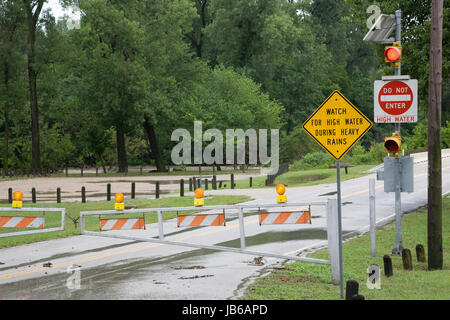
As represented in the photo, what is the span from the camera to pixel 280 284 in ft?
32.6

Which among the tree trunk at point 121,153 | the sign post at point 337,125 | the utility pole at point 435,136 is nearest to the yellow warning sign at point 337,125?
the sign post at point 337,125

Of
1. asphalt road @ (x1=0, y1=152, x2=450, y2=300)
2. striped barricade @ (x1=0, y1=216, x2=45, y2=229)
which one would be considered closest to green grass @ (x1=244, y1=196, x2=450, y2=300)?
asphalt road @ (x1=0, y1=152, x2=450, y2=300)

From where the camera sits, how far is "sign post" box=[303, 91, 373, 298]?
31.0 feet

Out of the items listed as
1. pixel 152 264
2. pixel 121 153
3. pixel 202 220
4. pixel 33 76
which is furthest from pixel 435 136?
pixel 33 76

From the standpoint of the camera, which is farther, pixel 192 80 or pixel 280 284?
pixel 192 80

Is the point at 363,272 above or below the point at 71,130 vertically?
below

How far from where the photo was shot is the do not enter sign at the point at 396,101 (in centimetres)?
1257

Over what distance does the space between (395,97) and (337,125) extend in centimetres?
361

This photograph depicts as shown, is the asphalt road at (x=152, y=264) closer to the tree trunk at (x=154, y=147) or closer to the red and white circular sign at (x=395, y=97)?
the red and white circular sign at (x=395, y=97)

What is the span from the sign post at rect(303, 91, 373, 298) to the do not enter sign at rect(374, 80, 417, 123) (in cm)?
314

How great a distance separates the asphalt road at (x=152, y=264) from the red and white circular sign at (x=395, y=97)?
3165 millimetres
